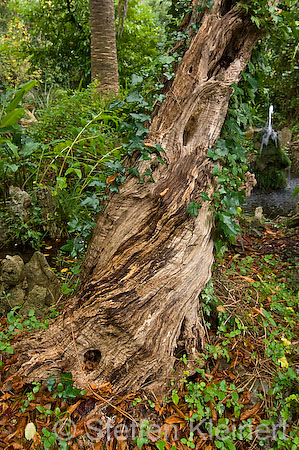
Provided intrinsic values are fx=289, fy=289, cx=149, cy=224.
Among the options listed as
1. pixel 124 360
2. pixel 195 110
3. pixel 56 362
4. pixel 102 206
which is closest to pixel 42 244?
pixel 102 206

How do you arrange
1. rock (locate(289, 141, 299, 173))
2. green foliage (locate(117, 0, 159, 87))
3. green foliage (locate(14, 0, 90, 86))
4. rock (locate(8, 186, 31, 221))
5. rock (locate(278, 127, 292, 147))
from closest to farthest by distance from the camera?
rock (locate(8, 186, 31, 221)) < green foliage (locate(117, 0, 159, 87)) < green foliage (locate(14, 0, 90, 86)) < rock (locate(289, 141, 299, 173)) < rock (locate(278, 127, 292, 147))

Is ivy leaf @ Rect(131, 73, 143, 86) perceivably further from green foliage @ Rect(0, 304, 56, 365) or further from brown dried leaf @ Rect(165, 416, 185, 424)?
brown dried leaf @ Rect(165, 416, 185, 424)

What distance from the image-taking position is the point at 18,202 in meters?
2.59

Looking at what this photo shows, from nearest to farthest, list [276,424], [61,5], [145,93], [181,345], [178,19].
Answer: [276,424] → [181,345] → [145,93] → [178,19] → [61,5]

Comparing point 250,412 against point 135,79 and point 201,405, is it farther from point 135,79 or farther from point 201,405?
point 135,79

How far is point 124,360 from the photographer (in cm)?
171

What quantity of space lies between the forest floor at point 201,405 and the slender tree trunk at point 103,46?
355 cm

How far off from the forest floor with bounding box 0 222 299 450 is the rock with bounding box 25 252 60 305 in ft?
1.18

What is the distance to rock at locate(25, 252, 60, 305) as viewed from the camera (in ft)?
7.61

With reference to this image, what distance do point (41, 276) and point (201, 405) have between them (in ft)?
4.87

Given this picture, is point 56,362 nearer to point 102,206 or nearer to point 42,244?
point 102,206

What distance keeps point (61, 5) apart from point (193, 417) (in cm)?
784

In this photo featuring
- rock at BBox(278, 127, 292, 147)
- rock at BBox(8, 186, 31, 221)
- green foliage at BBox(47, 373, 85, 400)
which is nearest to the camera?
green foliage at BBox(47, 373, 85, 400)

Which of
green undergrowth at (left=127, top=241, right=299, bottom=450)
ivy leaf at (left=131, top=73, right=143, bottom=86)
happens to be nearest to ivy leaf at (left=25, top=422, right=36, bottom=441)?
green undergrowth at (left=127, top=241, right=299, bottom=450)
